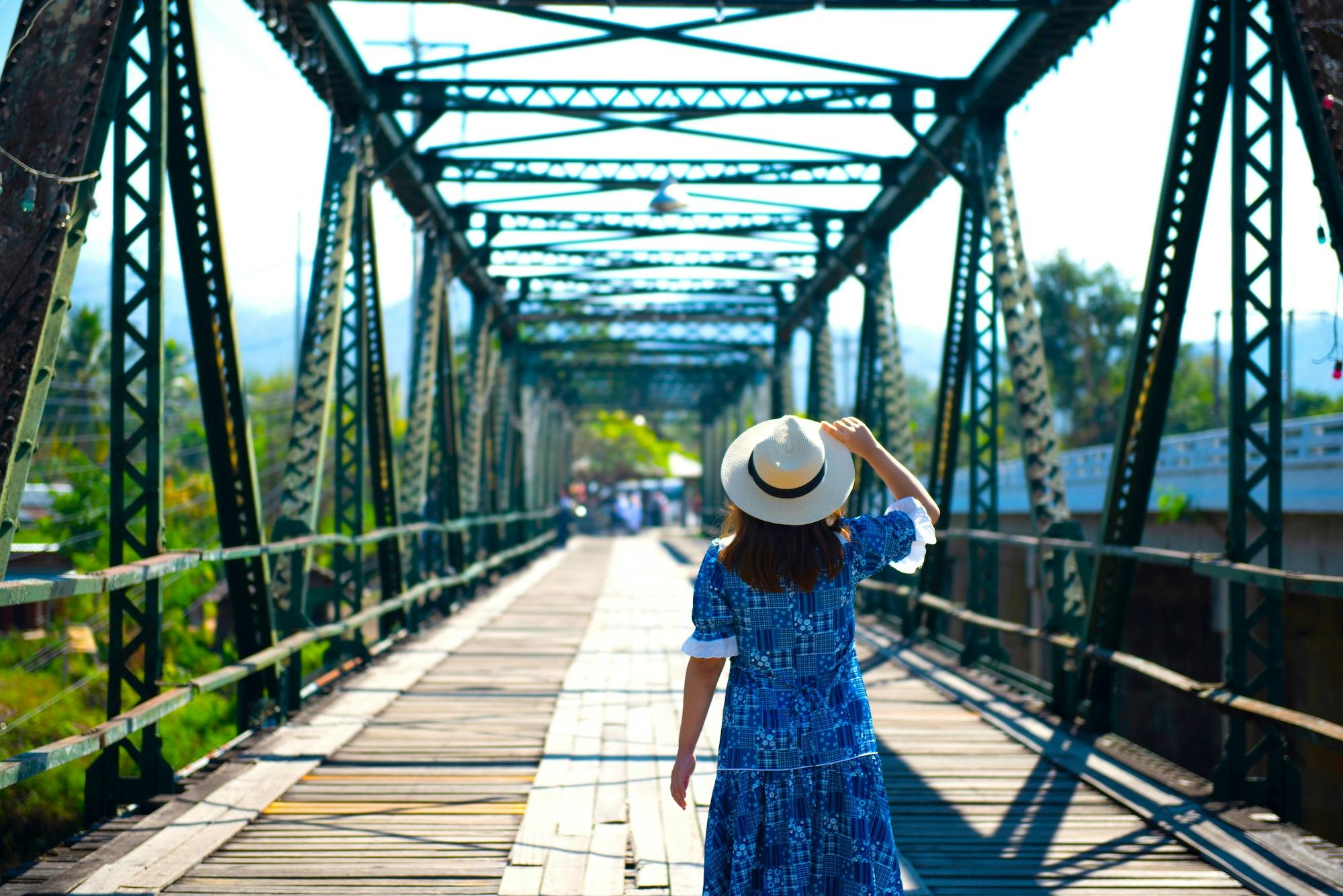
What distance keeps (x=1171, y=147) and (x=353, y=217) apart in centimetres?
623

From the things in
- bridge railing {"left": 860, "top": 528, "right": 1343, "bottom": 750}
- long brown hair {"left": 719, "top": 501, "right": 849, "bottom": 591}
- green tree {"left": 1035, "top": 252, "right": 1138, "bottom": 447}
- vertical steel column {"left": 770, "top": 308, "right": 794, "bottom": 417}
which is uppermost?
green tree {"left": 1035, "top": 252, "right": 1138, "bottom": 447}

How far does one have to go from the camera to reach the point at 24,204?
4.49 metres

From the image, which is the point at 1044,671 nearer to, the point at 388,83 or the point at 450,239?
the point at 450,239

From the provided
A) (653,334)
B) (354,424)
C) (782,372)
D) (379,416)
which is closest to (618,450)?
(653,334)

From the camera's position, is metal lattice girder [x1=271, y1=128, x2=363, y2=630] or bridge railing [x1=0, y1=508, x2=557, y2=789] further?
metal lattice girder [x1=271, y1=128, x2=363, y2=630]

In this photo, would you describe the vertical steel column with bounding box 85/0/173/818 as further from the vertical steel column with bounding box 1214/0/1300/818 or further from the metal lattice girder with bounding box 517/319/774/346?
the metal lattice girder with bounding box 517/319/774/346

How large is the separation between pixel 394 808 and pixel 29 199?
9.06 ft

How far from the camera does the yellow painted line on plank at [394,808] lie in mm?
5348

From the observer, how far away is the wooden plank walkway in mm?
4445

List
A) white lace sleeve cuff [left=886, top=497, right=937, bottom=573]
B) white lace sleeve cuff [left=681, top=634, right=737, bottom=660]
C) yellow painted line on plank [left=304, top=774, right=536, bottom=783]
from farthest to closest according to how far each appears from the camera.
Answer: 1. yellow painted line on plank [left=304, top=774, right=536, bottom=783]
2. white lace sleeve cuff [left=886, top=497, right=937, bottom=573]
3. white lace sleeve cuff [left=681, top=634, right=737, bottom=660]

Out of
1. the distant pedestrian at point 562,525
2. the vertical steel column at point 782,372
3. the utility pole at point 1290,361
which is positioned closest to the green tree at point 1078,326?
the utility pole at point 1290,361

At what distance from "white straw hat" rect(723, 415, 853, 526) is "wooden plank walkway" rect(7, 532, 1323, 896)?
71.5 inches

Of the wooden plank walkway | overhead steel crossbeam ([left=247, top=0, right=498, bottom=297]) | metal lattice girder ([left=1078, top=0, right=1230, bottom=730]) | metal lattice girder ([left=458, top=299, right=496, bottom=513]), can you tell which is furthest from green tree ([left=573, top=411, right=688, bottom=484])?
metal lattice girder ([left=1078, top=0, right=1230, bottom=730])

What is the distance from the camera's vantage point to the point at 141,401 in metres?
5.51
